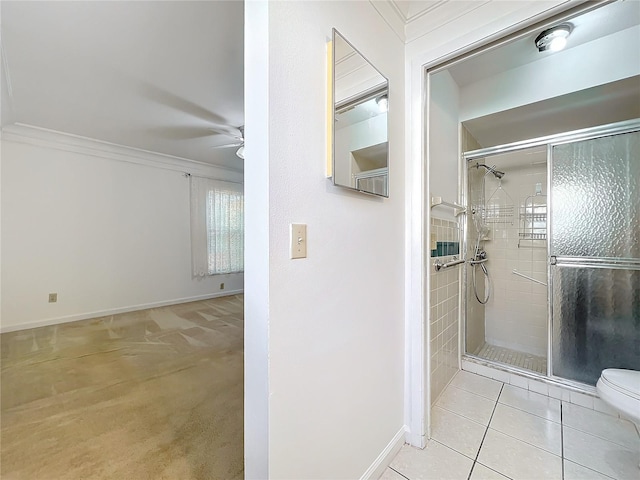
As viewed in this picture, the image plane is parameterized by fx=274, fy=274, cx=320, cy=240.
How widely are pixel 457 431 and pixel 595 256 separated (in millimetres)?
1650

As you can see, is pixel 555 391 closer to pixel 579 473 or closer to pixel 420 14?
pixel 579 473

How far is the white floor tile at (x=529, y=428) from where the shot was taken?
1.54 m

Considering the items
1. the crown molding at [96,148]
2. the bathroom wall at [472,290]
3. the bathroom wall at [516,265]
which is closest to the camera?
the bathroom wall at [472,290]

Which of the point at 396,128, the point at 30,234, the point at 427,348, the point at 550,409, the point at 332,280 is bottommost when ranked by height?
the point at 550,409

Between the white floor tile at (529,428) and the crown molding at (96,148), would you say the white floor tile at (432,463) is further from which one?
the crown molding at (96,148)

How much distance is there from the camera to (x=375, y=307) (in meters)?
1.31

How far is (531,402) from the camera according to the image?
1.94 metres

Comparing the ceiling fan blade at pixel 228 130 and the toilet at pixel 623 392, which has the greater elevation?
the ceiling fan blade at pixel 228 130

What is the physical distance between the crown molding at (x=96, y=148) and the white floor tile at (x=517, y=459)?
5240mm

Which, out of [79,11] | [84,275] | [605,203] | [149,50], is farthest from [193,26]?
[84,275]

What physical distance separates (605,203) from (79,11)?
379cm

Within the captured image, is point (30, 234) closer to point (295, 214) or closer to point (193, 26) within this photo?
point (193, 26)

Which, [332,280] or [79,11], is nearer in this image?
[332,280]

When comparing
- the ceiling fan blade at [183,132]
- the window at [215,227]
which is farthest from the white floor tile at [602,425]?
the window at [215,227]
